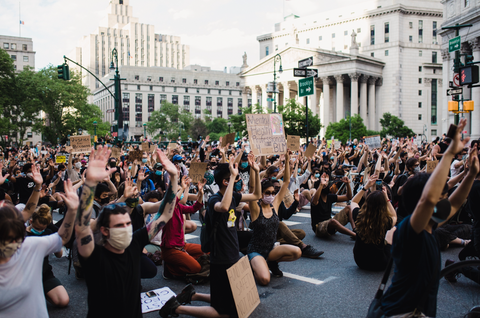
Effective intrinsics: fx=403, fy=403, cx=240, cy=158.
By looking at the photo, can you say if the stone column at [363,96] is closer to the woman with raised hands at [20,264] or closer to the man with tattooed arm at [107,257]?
the man with tattooed arm at [107,257]

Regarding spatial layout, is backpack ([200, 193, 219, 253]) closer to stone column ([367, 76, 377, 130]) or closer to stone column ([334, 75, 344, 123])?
stone column ([334, 75, 344, 123])

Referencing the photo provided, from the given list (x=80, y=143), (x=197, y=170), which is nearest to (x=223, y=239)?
(x=197, y=170)

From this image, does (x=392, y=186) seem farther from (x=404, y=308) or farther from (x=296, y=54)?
(x=296, y=54)

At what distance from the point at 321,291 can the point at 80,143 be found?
8547 mm

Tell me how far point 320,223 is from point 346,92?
3103 inches

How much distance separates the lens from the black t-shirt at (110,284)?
3049mm

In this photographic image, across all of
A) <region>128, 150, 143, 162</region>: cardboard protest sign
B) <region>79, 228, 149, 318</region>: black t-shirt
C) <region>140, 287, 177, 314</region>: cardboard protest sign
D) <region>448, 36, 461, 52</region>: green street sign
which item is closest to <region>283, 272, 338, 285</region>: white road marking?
<region>140, 287, 177, 314</region>: cardboard protest sign

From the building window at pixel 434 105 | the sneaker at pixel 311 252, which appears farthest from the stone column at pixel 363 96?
the sneaker at pixel 311 252

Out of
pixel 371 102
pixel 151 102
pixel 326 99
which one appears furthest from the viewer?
pixel 151 102

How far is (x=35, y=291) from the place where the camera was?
3043 millimetres

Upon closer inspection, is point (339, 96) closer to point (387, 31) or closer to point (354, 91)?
point (354, 91)

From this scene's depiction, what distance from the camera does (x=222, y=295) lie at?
4.45 m

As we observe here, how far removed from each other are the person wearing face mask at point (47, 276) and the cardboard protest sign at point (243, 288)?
227 centimetres

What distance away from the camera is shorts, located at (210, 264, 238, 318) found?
4.45 meters
